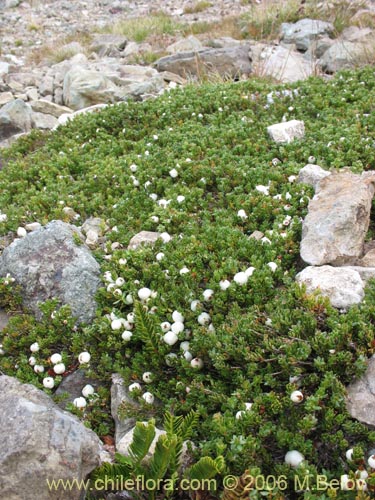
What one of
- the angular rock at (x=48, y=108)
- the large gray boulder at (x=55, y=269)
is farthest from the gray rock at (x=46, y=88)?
the large gray boulder at (x=55, y=269)

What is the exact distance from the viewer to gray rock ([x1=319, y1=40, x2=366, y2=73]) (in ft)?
37.2

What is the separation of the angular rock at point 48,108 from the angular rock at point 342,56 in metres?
5.95

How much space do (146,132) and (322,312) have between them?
16.8 ft

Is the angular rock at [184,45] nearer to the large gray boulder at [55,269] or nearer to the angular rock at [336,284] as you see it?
the large gray boulder at [55,269]

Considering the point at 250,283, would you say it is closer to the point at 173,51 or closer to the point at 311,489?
the point at 311,489

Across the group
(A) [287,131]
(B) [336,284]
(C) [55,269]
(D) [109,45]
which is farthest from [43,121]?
(B) [336,284]

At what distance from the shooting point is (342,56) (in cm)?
1157

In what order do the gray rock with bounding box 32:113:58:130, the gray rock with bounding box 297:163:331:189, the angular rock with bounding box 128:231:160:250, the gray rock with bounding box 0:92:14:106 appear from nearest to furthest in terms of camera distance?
1. the angular rock with bounding box 128:231:160:250
2. the gray rock with bounding box 297:163:331:189
3. the gray rock with bounding box 32:113:58:130
4. the gray rock with bounding box 0:92:14:106

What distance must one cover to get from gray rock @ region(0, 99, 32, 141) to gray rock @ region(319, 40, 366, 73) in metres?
6.71

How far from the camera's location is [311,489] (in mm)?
3195

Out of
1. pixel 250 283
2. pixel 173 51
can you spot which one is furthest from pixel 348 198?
pixel 173 51

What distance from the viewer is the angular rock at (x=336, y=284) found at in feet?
13.8

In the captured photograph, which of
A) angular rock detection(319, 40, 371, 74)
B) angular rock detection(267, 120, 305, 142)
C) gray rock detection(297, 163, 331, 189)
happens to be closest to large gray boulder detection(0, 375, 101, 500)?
gray rock detection(297, 163, 331, 189)

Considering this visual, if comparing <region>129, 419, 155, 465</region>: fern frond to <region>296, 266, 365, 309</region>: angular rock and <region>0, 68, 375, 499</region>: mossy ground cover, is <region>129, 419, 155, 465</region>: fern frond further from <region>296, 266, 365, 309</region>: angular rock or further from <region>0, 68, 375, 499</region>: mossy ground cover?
<region>296, 266, 365, 309</region>: angular rock
